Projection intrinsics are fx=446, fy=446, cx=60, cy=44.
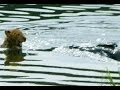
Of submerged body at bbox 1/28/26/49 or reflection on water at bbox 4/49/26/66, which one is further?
submerged body at bbox 1/28/26/49

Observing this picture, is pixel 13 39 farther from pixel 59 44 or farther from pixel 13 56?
pixel 59 44

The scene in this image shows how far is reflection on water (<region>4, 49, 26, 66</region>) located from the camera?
9005 millimetres

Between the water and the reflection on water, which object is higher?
the water

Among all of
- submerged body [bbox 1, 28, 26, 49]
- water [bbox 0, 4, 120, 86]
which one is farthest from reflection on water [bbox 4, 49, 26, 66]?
submerged body [bbox 1, 28, 26, 49]

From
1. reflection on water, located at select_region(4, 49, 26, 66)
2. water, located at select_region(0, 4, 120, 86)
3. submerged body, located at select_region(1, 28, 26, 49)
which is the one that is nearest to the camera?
water, located at select_region(0, 4, 120, 86)

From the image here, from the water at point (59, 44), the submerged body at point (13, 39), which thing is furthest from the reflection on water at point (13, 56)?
the submerged body at point (13, 39)

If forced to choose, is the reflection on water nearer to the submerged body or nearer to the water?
the water

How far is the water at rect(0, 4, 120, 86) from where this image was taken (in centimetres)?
662

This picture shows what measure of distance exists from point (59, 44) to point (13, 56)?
134 cm

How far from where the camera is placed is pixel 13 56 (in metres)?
9.74

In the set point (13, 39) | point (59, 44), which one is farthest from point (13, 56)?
point (59, 44)

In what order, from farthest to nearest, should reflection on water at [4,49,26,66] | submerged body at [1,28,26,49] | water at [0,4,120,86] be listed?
1. submerged body at [1,28,26,49]
2. reflection on water at [4,49,26,66]
3. water at [0,4,120,86]

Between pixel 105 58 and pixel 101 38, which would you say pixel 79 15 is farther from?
pixel 105 58
